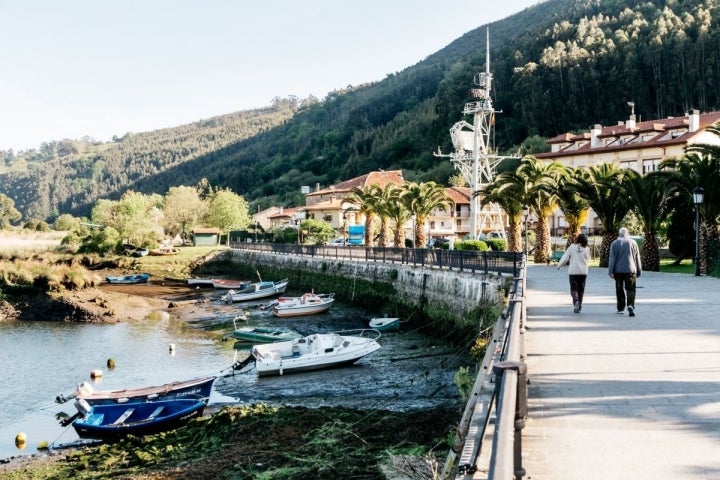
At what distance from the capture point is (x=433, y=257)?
32469 mm

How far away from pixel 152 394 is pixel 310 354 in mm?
6488

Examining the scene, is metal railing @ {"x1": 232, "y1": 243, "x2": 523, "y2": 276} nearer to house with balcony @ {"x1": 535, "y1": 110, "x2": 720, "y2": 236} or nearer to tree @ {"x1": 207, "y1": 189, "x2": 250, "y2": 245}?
house with balcony @ {"x1": 535, "y1": 110, "x2": 720, "y2": 236}

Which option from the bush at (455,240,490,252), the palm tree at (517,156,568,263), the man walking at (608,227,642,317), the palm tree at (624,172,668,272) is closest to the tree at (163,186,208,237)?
the bush at (455,240,490,252)

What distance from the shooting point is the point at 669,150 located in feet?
208

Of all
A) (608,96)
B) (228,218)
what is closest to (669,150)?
(608,96)

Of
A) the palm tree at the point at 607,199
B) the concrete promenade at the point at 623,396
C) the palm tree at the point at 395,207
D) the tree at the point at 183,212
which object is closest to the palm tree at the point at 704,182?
the palm tree at the point at 607,199

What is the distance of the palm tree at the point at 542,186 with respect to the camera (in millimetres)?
37312

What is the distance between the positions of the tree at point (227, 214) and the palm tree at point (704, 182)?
7013cm

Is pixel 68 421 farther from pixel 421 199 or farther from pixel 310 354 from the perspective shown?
pixel 421 199

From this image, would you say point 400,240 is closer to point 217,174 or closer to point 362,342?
point 362,342

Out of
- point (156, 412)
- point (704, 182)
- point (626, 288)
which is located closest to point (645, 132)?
point (704, 182)

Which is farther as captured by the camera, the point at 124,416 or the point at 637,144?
the point at 637,144

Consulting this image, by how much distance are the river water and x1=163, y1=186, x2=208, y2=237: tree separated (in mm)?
63471

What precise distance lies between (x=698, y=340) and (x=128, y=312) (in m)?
35.1
